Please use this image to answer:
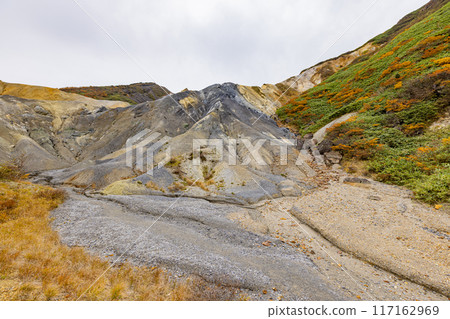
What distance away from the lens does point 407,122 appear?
21938 mm

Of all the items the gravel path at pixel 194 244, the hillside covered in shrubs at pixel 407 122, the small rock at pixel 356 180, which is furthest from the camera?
the small rock at pixel 356 180

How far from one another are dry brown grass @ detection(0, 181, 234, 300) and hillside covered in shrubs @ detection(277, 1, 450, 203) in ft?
61.1

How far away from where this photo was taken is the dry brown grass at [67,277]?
16.7ft

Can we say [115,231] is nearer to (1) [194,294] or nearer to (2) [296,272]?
(1) [194,294]

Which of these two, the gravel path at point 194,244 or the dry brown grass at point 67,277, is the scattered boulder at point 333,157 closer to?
the gravel path at point 194,244

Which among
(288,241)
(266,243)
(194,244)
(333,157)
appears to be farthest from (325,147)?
(194,244)

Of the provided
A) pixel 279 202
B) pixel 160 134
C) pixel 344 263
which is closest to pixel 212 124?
pixel 160 134

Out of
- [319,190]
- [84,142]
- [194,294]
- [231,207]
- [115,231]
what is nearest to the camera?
[194,294]

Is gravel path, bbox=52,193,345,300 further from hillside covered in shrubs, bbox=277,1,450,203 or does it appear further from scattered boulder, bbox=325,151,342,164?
scattered boulder, bbox=325,151,342,164

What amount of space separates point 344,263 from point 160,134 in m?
35.2

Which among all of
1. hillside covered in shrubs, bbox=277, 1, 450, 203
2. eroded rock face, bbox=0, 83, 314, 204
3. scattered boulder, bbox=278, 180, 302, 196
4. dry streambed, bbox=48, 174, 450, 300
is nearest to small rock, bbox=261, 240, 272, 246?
dry streambed, bbox=48, 174, 450, 300

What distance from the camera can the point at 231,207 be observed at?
50.2 feet

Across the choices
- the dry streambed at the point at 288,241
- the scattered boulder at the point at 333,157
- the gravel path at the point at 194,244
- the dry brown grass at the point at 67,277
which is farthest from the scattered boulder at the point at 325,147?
the dry brown grass at the point at 67,277

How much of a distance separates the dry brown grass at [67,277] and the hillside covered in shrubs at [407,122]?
1861 centimetres
